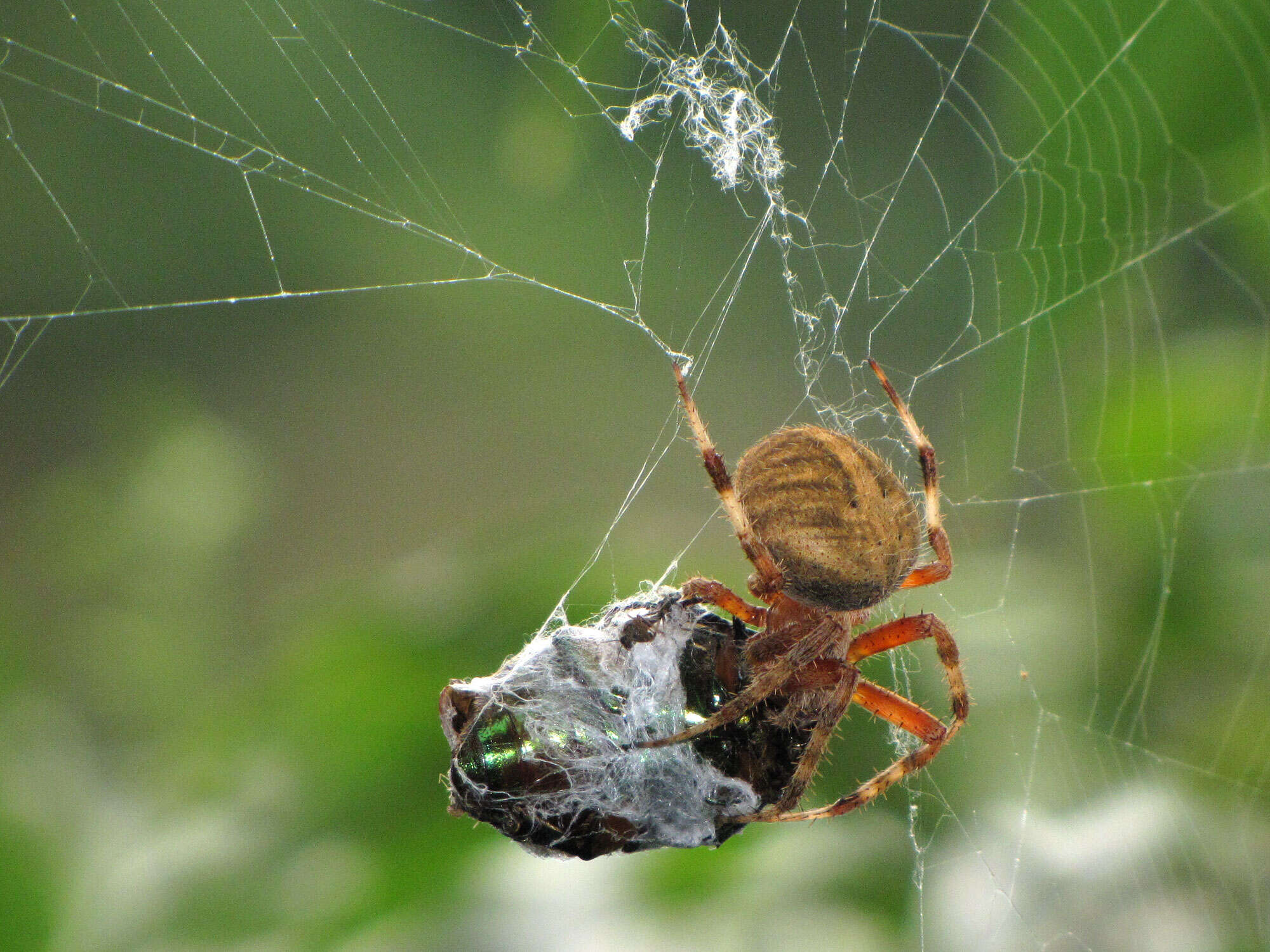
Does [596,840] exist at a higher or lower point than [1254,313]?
lower

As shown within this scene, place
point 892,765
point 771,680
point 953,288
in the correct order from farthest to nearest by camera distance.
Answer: point 953,288 → point 892,765 → point 771,680

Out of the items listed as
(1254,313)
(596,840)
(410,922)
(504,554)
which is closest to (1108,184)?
(1254,313)

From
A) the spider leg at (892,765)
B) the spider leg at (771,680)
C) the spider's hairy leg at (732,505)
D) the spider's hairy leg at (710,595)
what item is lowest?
the spider leg at (892,765)

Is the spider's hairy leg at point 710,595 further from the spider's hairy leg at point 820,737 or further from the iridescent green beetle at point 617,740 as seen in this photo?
the spider's hairy leg at point 820,737

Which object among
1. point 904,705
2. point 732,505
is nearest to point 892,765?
point 904,705

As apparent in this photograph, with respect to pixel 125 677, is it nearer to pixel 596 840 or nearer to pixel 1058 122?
pixel 596 840

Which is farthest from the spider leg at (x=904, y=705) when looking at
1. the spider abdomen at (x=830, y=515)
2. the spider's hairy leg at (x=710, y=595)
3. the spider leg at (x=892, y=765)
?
the spider's hairy leg at (x=710, y=595)

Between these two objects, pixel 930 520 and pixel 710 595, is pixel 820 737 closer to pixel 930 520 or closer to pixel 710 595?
pixel 710 595

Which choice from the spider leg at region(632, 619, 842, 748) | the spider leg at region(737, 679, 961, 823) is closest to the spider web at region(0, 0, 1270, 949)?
the spider leg at region(737, 679, 961, 823)
